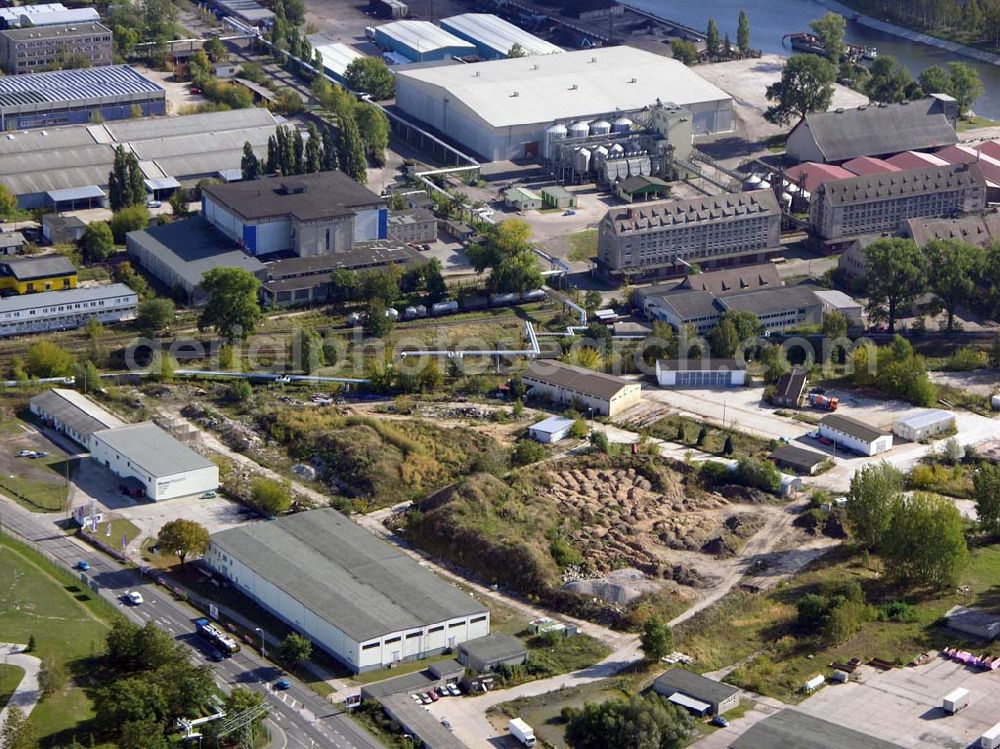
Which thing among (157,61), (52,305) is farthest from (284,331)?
(157,61)

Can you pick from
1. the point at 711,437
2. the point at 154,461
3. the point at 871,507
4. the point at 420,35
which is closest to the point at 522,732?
the point at 871,507

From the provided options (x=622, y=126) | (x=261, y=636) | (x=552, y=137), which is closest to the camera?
(x=261, y=636)

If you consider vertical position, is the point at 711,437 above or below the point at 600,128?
below

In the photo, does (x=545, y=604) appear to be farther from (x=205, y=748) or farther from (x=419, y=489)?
(x=205, y=748)

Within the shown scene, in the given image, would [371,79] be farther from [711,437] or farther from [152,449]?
[152,449]

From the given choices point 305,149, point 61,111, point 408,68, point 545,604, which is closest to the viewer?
point 545,604

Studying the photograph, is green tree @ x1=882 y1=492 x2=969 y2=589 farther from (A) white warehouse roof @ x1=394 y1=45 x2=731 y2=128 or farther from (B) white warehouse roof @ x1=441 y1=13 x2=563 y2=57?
(B) white warehouse roof @ x1=441 y1=13 x2=563 y2=57

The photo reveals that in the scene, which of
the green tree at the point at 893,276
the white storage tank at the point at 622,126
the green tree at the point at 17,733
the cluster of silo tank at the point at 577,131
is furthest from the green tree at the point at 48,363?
the white storage tank at the point at 622,126
